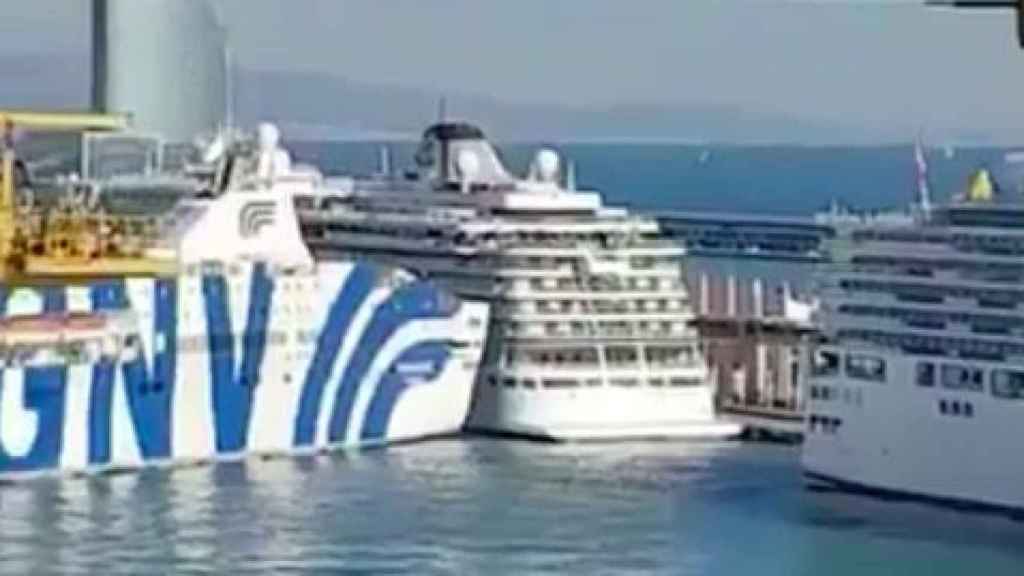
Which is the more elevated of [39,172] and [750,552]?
[39,172]

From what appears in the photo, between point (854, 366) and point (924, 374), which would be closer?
point (924, 374)

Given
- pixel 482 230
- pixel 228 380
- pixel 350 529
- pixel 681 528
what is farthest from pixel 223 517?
pixel 482 230

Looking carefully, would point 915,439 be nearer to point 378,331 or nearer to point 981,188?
point 981,188

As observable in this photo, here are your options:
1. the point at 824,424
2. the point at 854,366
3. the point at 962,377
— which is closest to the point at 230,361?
the point at 824,424

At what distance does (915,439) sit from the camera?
19141 mm

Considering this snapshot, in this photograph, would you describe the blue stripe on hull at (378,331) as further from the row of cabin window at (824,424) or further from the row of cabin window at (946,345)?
the row of cabin window at (946,345)

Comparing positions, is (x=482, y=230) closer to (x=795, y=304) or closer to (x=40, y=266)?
(x=795, y=304)

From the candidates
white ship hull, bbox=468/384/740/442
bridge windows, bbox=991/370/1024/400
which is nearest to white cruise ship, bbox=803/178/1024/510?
bridge windows, bbox=991/370/1024/400

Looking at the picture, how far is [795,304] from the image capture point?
2753 cm

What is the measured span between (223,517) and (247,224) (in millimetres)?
6520

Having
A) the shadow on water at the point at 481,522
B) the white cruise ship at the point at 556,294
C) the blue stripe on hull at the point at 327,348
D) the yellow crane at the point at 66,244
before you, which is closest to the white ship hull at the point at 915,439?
the shadow on water at the point at 481,522

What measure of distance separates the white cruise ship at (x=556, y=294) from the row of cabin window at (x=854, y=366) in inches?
155

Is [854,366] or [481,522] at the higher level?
[854,366]

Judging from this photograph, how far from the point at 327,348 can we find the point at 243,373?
842 mm
